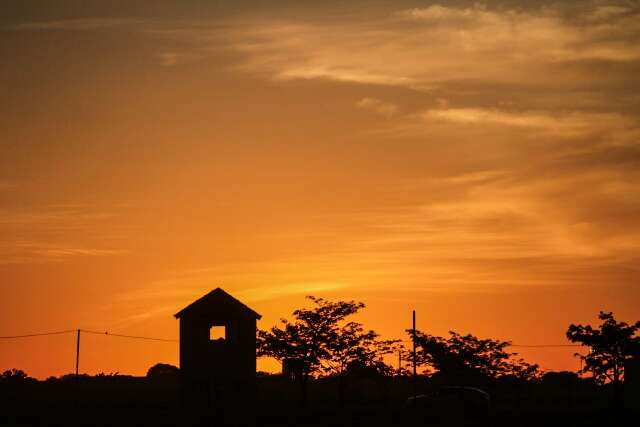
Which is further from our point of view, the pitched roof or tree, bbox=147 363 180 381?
tree, bbox=147 363 180 381

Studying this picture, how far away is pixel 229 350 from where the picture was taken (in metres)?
69.9

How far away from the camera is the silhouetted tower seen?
6962 cm

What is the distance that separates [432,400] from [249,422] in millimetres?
11086

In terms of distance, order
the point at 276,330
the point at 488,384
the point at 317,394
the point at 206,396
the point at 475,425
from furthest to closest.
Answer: the point at 317,394, the point at 488,384, the point at 276,330, the point at 206,396, the point at 475,425

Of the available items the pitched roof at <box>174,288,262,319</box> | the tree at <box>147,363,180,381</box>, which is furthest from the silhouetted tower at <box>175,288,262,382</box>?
the tree at <box>147,363,180,381</box>

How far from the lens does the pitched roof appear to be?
6994 centimetres

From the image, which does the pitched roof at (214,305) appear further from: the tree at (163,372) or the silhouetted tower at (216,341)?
the tree at (163,372)

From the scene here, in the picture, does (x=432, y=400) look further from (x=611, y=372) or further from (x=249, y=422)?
(x=611, y=372)

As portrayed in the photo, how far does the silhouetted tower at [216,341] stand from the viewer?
69625 mm

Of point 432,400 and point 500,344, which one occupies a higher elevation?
point 500,344

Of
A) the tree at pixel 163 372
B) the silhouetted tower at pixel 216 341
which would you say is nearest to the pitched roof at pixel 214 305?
the silhouetted tower at pixel 216 341

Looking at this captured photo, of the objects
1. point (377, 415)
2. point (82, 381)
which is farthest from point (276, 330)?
point (82, 381)

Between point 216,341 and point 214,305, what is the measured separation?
2.52 metres

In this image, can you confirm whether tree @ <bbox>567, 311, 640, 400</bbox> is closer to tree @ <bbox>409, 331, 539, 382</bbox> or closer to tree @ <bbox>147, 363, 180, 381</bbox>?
tree @ <bbox>409, 331, 539, 382</bbox>
